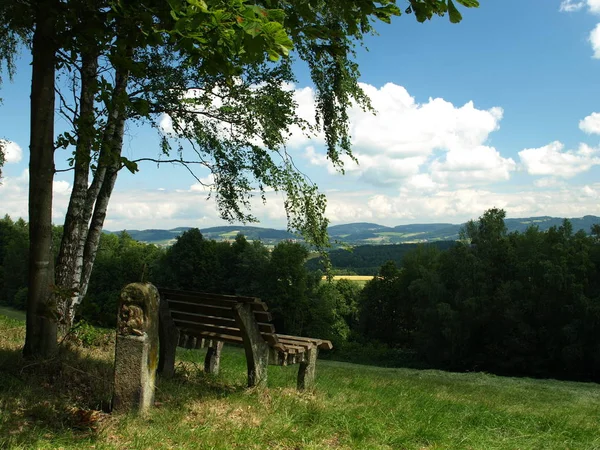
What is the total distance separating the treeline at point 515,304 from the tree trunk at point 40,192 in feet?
121

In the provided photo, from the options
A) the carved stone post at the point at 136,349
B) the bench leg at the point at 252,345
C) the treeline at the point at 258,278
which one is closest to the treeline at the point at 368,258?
the treeline at the point at 258,278

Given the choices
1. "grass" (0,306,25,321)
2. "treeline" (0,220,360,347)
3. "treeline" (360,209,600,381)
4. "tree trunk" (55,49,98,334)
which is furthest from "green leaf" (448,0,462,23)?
Answer: "treeline" (0,220,360,347)

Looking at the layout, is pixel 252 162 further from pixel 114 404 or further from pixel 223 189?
pixel 114 404

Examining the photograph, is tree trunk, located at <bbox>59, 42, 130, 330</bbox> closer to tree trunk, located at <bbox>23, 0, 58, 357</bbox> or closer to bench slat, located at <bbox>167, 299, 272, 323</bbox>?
tree trunk, located at <bbox>23, 0, 58, 357</bbox>

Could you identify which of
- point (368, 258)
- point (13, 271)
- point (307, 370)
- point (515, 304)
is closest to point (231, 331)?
point (307, 370)

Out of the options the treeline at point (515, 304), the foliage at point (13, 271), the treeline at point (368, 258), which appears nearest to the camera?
the treeline at point (515, 304)

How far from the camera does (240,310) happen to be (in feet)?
18.8

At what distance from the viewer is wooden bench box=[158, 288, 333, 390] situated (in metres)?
5.87

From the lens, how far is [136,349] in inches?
192

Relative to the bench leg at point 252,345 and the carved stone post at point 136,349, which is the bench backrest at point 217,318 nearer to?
Result: the bench leg at point 252,345

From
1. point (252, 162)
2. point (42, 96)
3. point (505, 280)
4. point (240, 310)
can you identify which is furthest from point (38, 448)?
point (505, 280)

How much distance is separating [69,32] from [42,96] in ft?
2.71

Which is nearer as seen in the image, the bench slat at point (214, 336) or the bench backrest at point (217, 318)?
the bench backrest at point (217, 318)

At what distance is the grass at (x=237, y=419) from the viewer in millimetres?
4312
